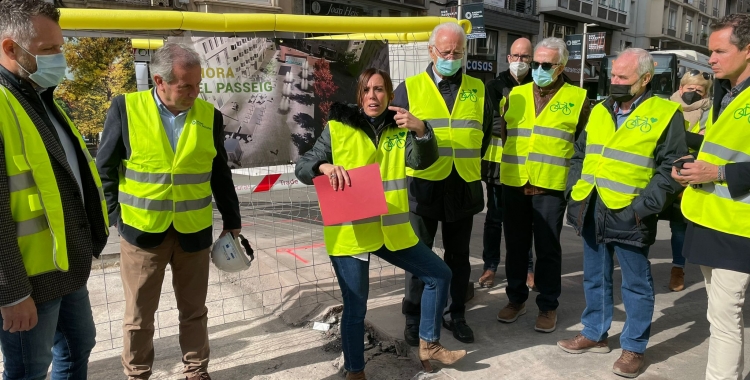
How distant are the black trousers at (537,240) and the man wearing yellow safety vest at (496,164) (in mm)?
774

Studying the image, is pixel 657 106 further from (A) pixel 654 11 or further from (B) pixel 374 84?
(A) pixel 654 11

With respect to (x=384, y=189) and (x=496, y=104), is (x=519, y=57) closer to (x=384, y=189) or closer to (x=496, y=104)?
(x=496, y=104)

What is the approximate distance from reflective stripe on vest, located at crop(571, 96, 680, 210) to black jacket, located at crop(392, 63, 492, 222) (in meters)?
0.79

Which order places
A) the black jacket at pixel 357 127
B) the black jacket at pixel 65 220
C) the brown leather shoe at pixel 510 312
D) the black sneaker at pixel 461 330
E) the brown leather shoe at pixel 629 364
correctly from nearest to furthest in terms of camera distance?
the black jacket at pixel 65 220 → the black jacket at pixel 357 127 → the brown leather shoe at pixel 629 364 → the black sneaker at pixel 461 330 → the brown leather shoe at pixel 510 312

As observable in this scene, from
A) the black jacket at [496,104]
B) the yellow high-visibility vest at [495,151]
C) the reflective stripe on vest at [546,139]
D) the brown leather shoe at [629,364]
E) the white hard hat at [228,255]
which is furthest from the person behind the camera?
the yellow high-visibility vest at [495,151]

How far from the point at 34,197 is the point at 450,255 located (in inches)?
100

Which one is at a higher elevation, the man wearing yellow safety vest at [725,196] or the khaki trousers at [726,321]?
the man wearing yellow safety vest at [725,196]

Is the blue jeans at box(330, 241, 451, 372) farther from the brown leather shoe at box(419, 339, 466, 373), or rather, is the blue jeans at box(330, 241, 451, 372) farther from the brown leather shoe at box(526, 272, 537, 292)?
the brown leather shoe at box(526, 272, 537, 292)

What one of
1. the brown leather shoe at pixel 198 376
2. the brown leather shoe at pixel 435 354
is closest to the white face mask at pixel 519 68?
the brown leather shoe at pixel 435 354

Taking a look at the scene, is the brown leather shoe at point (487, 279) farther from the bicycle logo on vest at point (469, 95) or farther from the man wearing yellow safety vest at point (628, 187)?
the bicycle logo on vest at point (469, 95)

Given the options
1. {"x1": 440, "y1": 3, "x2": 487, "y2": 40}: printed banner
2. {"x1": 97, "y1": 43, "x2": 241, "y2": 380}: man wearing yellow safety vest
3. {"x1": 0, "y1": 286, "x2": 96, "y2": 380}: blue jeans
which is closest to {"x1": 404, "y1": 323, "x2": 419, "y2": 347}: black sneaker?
{"x1": 97, "y1": 43, "x2": 241, "y2": 380}: man wearing yellow safety vest

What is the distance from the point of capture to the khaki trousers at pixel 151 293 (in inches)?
115

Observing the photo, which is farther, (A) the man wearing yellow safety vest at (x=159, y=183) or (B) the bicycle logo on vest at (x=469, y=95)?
(B) the bicycle logo on vest at (x=469, y=95)

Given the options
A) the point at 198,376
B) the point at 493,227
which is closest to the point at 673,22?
the point at 493,227
